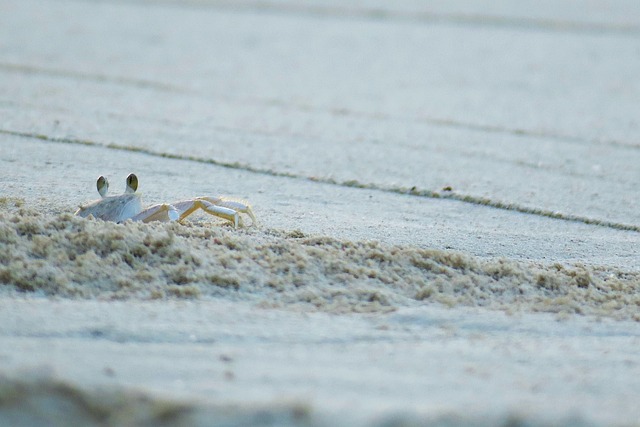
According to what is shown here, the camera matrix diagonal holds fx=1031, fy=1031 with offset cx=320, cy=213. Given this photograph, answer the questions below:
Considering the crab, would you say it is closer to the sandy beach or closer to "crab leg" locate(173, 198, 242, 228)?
"crab leg" locate(173, 198, 242, 228)

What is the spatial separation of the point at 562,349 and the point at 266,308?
87 centimetres

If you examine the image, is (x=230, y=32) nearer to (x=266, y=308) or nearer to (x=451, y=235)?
(x=451, y=235)

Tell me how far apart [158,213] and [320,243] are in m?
0.63

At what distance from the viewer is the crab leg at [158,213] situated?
3.76 metres

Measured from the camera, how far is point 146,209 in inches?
151

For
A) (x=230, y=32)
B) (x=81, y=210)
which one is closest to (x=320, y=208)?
(x=81, y=210)

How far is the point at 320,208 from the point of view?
14.9ft

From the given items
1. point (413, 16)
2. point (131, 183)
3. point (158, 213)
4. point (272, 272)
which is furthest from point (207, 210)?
point (413, 16)

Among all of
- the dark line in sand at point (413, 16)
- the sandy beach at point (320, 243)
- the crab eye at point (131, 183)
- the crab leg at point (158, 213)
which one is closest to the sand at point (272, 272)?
the sandy beach at point (320, 243)

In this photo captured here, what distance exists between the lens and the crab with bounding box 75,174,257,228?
3.76m

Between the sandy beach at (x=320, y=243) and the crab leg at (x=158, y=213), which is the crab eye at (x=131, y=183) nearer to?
the crab leg at (x=158, y=213)

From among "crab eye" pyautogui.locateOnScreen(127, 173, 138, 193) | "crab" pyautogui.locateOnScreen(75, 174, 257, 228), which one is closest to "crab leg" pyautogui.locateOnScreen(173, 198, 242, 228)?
"crab" pyautogui.locateOnScreen(75, 174, 257, 228)

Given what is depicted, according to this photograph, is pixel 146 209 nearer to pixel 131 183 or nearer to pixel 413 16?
pixel 131 183

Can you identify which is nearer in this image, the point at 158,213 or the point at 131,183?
the point at 158,213
